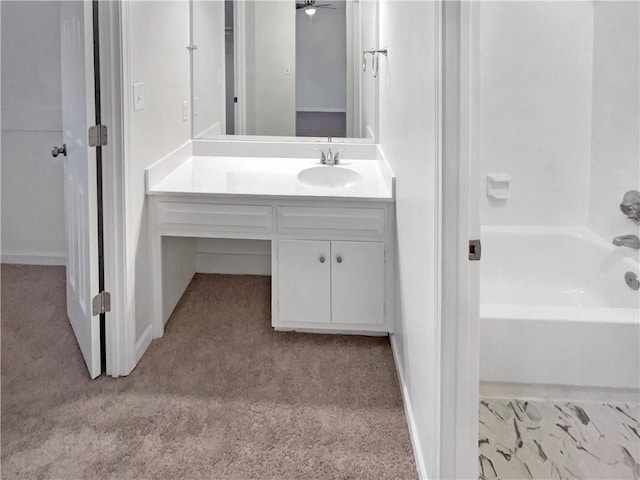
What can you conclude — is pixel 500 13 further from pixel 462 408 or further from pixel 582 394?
pixel 462 408

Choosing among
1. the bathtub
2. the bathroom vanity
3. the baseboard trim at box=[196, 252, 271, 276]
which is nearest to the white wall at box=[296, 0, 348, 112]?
the bathroom vanity

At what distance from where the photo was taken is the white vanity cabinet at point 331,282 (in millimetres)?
2580

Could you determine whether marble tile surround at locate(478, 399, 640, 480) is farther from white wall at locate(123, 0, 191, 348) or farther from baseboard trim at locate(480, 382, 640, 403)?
white wall at locate(123, 0, 191, 348)

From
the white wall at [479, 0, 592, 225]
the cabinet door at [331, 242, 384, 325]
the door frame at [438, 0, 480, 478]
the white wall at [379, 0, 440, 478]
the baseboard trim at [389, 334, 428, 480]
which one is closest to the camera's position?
the door frame at [438, 0, 480, 478]

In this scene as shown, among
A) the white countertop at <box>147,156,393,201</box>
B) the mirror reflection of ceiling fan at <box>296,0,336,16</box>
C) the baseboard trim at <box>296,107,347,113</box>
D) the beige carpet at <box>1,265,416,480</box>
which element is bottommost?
the beige carpet at <box>1,265,416,480</box>

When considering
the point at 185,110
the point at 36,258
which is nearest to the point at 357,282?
the point at 185,110

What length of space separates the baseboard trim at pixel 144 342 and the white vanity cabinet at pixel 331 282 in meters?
0.61

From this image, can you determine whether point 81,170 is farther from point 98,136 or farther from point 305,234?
point 305,234

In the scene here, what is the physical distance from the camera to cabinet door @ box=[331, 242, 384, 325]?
8.45ft

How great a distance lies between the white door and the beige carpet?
21cm

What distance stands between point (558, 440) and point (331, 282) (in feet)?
3.81

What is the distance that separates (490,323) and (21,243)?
3153 millimetres

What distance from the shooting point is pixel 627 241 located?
2445mm

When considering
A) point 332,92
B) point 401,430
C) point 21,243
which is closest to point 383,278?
point 401,430
